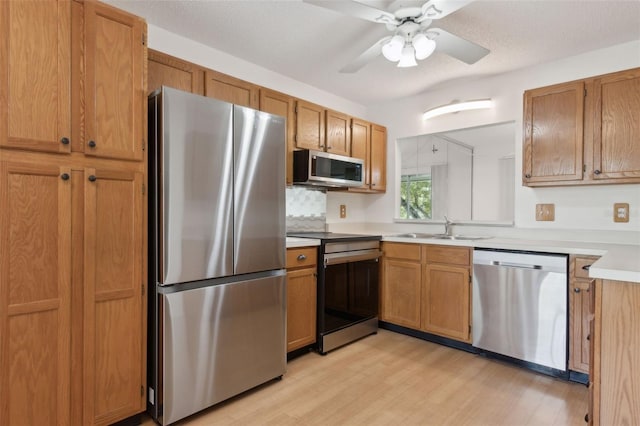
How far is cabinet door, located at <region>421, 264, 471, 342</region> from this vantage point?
2.77 metres

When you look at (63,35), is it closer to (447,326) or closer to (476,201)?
(447,326)

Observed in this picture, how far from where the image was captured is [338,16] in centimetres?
223

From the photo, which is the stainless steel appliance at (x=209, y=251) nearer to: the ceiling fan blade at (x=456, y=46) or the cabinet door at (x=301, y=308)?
the cabinet door at (x=301, y=308)

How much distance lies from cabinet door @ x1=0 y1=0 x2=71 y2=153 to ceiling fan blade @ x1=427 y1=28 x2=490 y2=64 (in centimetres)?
182

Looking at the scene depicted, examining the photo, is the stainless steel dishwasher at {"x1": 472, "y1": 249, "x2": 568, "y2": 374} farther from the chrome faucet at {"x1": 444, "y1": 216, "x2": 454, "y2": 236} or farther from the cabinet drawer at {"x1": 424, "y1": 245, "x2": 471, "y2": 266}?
the chrome faucet at {"x1": 444, "y1": 216, "x2": 454, "y2": 236}

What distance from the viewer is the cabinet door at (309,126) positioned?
3.03 metres

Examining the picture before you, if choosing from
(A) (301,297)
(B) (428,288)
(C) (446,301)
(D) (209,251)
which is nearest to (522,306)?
(C) (446,301)

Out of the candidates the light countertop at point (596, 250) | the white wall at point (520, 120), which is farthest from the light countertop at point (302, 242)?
the white wall at point (520, 120)

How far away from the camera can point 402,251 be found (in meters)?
3.15

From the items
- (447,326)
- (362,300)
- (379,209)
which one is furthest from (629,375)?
(379,209)

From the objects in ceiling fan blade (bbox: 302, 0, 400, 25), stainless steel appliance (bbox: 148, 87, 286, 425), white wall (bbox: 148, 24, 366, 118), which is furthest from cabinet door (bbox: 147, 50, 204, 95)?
ceiling fan blade (bbox: 302, 0, 400, 25)

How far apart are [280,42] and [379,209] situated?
2.19m

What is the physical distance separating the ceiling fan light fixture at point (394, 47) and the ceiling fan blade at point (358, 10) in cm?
8

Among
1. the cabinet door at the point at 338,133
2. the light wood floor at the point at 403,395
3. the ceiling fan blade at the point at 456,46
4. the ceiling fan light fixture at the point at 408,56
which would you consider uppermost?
the ceiling fan blade at the point at 456,46
